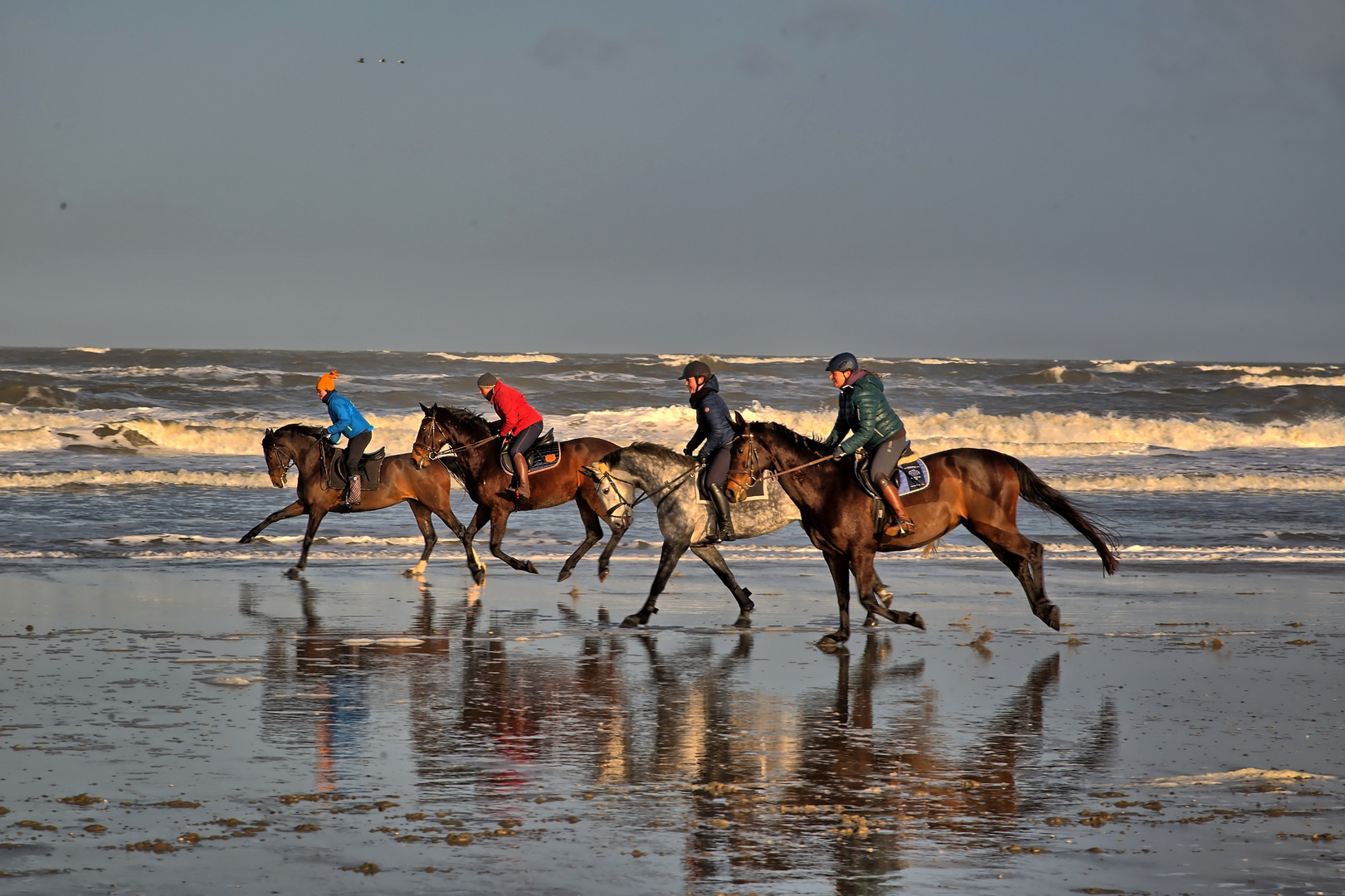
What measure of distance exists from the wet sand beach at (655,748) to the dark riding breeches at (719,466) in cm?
129

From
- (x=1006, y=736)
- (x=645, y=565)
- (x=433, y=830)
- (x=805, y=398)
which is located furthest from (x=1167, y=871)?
(x=805, y=398)

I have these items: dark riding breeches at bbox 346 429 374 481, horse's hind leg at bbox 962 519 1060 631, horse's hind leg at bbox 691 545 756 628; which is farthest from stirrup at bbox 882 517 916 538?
dark riding breeches at bbox 346 429 374 481

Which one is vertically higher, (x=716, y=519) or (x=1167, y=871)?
A: (x=716, y=519)

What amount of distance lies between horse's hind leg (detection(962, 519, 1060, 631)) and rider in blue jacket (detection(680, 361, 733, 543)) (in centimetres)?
211

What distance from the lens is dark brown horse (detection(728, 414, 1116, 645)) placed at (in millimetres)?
11062

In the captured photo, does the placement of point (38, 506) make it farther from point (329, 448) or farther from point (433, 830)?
point (433, 830)

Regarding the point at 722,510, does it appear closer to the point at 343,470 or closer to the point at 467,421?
the point at 467,421

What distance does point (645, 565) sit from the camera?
16047mm

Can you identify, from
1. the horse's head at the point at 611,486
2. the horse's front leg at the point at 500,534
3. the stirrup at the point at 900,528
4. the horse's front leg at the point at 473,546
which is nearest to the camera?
the stirrup at the point at 900,528

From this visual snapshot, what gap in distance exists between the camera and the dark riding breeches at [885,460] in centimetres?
1086

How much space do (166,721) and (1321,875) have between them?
5933 mm

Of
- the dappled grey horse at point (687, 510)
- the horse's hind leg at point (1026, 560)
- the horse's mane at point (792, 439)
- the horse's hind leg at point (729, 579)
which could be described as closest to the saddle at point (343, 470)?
the dappled grey horse at point (687, 510)

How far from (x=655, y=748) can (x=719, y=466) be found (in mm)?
4524

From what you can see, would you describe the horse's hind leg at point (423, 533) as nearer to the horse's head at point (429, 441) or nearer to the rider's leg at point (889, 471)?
the horse's head at point (429, 441)
